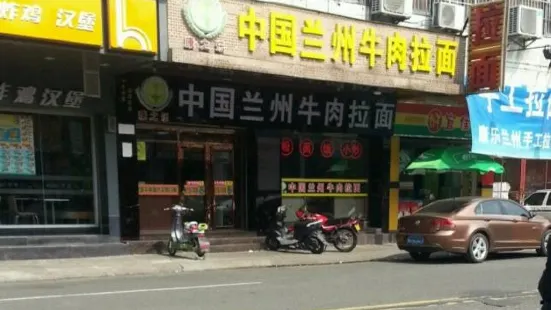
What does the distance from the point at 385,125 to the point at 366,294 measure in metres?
9.37

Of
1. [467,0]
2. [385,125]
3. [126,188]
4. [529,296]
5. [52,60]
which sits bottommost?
[529,296]

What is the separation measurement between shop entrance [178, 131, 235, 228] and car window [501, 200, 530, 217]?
6.87 meters

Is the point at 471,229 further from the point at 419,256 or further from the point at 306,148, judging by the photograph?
the point at 306,148

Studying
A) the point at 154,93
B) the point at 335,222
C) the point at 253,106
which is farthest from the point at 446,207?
the point at 154,93

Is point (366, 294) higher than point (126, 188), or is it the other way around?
point (126, 188)

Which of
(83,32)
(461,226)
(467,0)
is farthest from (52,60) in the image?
(467,0)

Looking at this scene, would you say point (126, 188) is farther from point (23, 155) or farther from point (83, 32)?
point (83, 32)

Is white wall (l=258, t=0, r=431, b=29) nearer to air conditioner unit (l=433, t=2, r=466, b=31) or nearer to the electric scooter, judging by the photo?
air conditioner unit (l=433, t=2, r=466, b=31)

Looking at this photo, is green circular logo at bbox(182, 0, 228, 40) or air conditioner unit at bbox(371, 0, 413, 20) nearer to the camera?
green circular logo at bbox(182, 0, 228, 40)

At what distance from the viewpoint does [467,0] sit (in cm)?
1909

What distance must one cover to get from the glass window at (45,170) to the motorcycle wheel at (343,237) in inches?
233

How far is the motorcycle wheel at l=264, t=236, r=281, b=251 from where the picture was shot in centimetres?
1517

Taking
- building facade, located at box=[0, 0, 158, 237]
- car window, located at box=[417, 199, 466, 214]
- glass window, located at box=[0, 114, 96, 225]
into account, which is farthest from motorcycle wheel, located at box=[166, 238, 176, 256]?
car window, located at box=[417, 199, 466, 214]

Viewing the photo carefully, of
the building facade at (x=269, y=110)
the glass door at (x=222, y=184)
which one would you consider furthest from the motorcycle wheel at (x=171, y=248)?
the glass door at (x=222, y=184)
